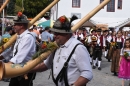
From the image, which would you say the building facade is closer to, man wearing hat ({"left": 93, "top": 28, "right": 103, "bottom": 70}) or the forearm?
man wearing hat ({"left": 93, "top": 28, "right": 103, "bottom": 70})

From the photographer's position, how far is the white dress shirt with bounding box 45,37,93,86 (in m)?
3.97

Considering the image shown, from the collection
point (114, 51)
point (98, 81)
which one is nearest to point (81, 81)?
point (98, 81)

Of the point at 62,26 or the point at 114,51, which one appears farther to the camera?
the point at 114,51

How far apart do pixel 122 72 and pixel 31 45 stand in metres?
5.30

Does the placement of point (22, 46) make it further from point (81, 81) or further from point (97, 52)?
point (97, 52)

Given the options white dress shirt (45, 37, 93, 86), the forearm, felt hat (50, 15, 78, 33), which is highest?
felt hat (50, 15, 78, 33)

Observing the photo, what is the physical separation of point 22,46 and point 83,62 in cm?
164

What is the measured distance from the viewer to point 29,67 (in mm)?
3730

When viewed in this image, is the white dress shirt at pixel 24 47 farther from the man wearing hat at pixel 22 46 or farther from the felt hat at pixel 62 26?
the felt hat at pixel 62 26

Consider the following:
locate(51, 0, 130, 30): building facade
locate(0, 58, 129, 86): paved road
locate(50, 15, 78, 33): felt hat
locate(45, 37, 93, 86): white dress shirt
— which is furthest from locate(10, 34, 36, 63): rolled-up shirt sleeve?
locate(51, 0, 130, 30): building facade

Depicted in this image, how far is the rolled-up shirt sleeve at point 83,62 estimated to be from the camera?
3.94 meters

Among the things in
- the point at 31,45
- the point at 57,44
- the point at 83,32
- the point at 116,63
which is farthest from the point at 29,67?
the point at 83,32

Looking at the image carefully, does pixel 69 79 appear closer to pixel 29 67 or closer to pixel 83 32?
pixel 29 67

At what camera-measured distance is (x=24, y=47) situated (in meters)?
5.34
